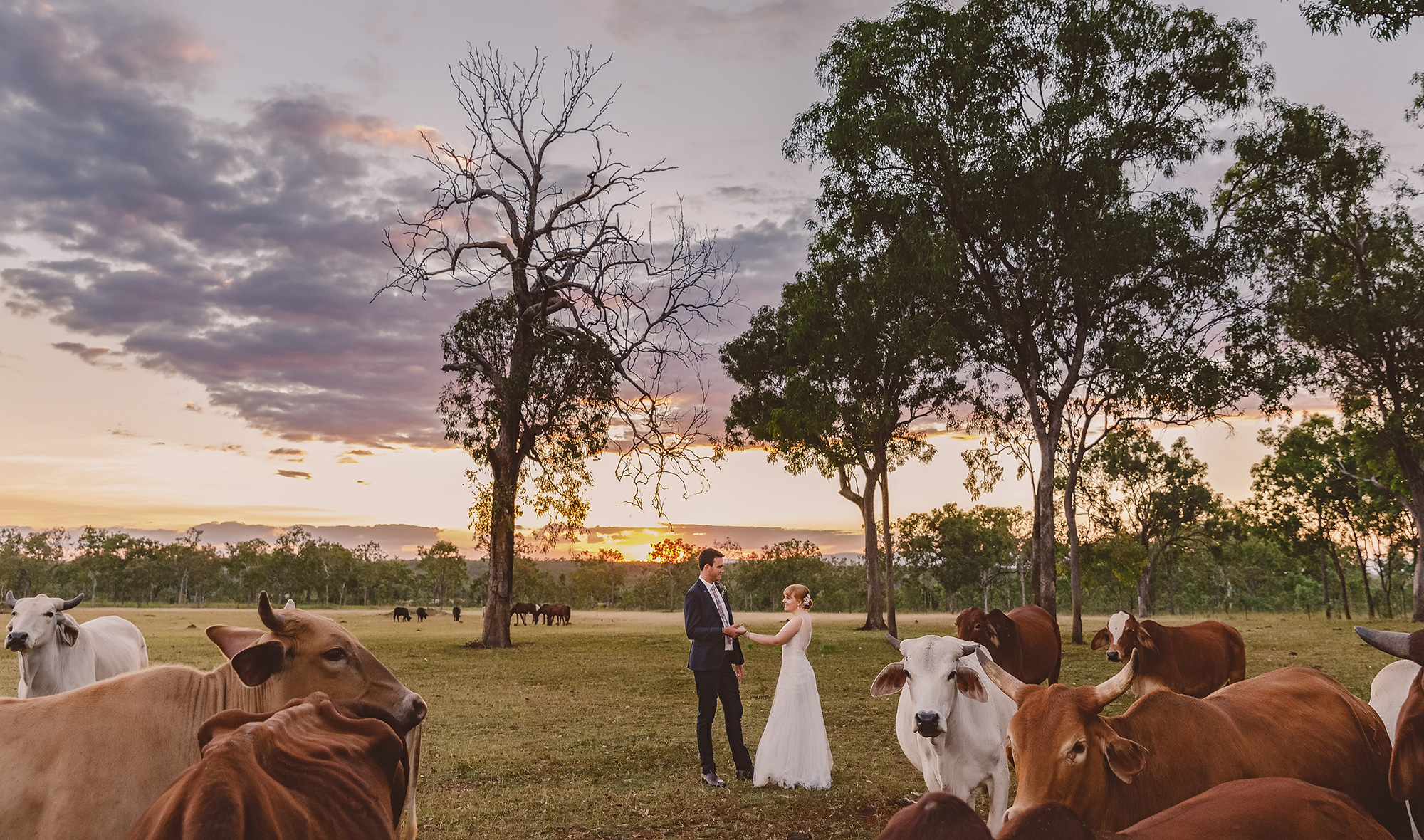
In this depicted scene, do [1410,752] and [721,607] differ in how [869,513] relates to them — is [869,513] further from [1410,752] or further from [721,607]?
[1410,752]

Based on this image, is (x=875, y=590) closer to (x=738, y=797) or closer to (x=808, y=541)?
(x=738, y=797)

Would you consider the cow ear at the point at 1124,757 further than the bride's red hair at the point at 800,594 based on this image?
No

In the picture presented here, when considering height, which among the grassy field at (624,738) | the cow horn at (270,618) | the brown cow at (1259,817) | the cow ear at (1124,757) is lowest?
the grassy field at (624,738)

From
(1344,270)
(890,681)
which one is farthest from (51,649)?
(1344,270)

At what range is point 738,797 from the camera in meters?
8.00

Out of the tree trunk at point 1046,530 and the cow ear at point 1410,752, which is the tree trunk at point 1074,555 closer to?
the tree trunk at point 1046,530

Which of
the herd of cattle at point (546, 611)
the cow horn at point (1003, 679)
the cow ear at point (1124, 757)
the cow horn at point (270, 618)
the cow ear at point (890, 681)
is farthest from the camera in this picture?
the herd of cattle at point (546, 611)

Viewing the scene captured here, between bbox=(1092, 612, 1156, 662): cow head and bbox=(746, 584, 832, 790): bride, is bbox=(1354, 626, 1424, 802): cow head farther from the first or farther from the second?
bbox=(1092, 612, 1156, 662): cow head

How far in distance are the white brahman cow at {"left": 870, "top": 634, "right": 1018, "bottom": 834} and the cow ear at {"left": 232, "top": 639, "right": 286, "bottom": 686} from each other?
12.3 feet

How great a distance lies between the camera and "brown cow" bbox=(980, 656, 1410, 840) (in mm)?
3697

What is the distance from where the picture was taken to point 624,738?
11.4 meters

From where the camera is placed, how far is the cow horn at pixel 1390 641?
167 inches

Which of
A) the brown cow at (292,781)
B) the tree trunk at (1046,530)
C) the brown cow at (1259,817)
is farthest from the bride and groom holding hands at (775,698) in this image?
the tree trunk at (1046,530)

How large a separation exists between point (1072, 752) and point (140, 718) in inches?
168
